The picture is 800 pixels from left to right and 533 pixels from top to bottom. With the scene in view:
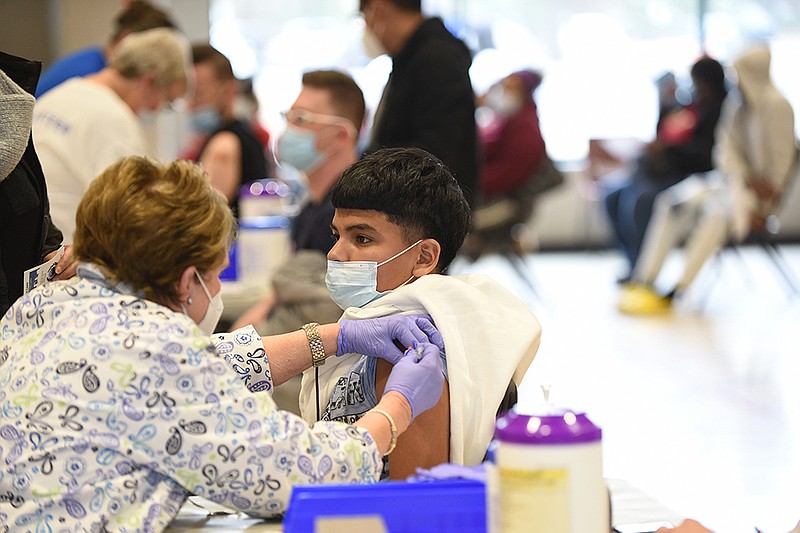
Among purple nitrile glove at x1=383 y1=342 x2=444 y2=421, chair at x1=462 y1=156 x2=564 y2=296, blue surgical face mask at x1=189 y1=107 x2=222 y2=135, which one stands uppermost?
blue surgical face mask at x1=189 y1=107 x2=222 y2=135

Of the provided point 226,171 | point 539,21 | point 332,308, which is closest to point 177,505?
point 332,308

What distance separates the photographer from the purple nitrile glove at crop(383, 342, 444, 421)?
1446mm

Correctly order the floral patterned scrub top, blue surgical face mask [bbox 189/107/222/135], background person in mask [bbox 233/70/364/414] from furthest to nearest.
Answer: blue surgical face mask [bbox 189/107/222/135], background person in mask [bbox 233/70/364/414], the floral patterned scrub top

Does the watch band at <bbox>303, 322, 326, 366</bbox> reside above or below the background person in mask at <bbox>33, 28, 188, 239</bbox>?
below

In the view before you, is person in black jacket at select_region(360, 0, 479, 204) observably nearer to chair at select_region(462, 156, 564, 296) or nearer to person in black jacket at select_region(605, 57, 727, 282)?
chair at select_region(462, 156, 564, 296)

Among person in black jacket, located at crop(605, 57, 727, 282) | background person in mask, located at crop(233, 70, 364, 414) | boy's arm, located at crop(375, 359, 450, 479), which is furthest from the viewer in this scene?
person in black jacket, located at crop(605, 57, 727, 282)

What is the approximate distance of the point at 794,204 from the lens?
10750 mm

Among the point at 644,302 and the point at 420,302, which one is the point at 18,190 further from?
the point at 644,302

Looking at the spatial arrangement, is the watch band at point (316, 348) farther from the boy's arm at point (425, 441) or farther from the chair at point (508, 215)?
the chair at point (508, 215)

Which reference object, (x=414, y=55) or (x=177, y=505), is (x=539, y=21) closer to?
(x=414, y=55)

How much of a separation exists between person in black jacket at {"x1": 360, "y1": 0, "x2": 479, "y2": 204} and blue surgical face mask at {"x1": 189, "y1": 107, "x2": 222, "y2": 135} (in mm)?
1563

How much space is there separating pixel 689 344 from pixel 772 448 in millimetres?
2119

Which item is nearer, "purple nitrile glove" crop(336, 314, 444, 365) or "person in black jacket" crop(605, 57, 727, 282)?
"purple nitrile glove" crop(336, 314, 444, 365)

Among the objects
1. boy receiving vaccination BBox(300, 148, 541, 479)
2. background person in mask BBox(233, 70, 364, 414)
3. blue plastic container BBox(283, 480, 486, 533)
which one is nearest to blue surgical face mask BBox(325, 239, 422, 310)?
boy receiving vaccination BBox(300, 148, 541, 479)
